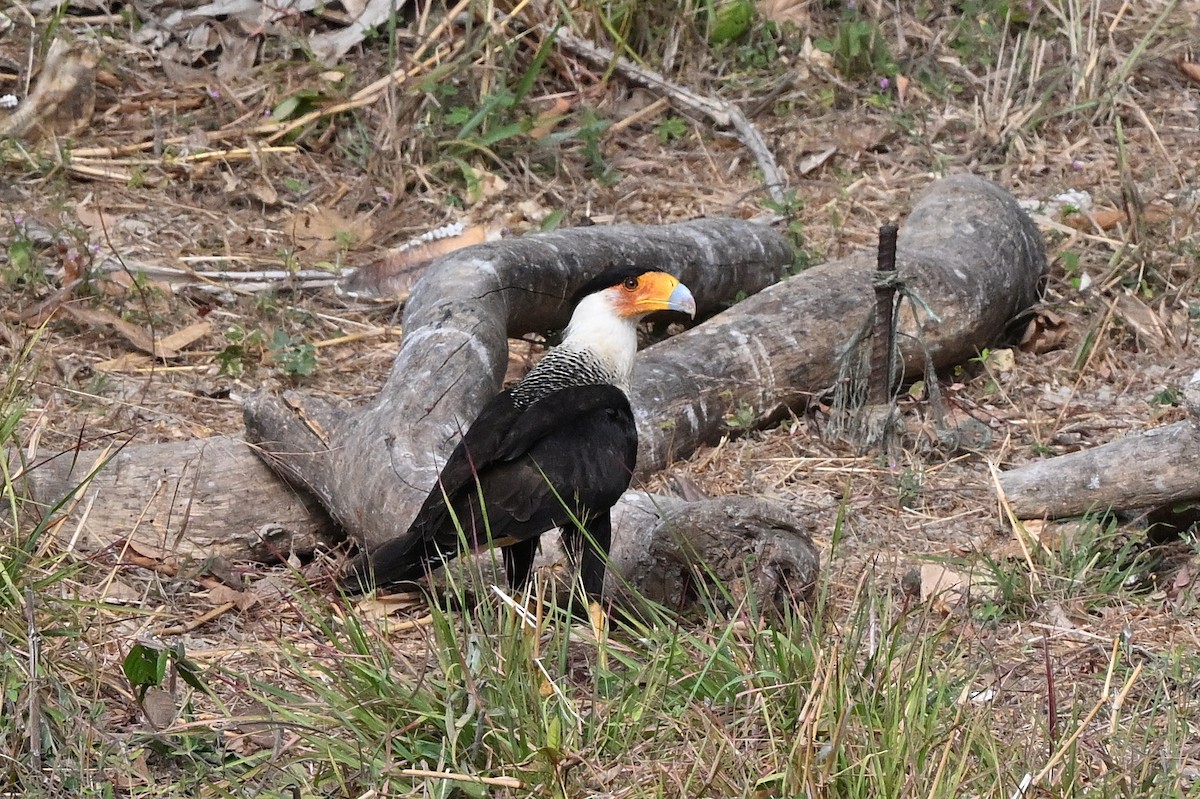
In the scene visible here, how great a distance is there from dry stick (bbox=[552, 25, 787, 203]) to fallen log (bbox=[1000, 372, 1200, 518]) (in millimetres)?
3076

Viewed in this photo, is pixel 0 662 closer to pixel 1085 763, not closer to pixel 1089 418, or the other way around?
pixel 1085 763

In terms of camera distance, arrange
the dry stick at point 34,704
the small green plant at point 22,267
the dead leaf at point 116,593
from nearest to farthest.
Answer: the dry stick at point 34,704 < the dead leaf at point 116,593 < the small green plant at point 22,267

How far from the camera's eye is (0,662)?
9.05 feet

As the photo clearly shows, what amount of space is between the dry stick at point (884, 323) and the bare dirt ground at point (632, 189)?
0.86 feet

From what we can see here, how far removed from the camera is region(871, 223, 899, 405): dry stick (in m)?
4.50

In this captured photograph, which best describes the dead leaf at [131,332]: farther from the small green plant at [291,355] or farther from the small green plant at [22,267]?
the small green plant at [291,355]

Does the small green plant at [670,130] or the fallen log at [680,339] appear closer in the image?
the fallen log at [680,339]

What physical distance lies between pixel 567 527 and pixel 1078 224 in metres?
3.40

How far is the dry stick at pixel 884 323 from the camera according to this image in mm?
4504

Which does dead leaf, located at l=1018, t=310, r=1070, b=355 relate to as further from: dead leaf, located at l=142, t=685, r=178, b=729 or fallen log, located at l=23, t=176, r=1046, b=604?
dead leaf, located at l=142, t=685, r=178, b=729

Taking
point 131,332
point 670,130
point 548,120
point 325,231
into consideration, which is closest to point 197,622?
point 131,332

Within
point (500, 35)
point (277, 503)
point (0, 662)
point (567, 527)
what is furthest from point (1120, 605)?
point (500, 35)

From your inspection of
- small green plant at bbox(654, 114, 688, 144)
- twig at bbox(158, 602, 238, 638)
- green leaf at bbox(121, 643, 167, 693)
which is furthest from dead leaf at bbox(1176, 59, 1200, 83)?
green leaf at bbox(121, 643, 167, 693)

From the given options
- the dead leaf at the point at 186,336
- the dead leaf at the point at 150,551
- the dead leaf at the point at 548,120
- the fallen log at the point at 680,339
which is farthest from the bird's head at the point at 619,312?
the dead leaf at the point at 548,120
